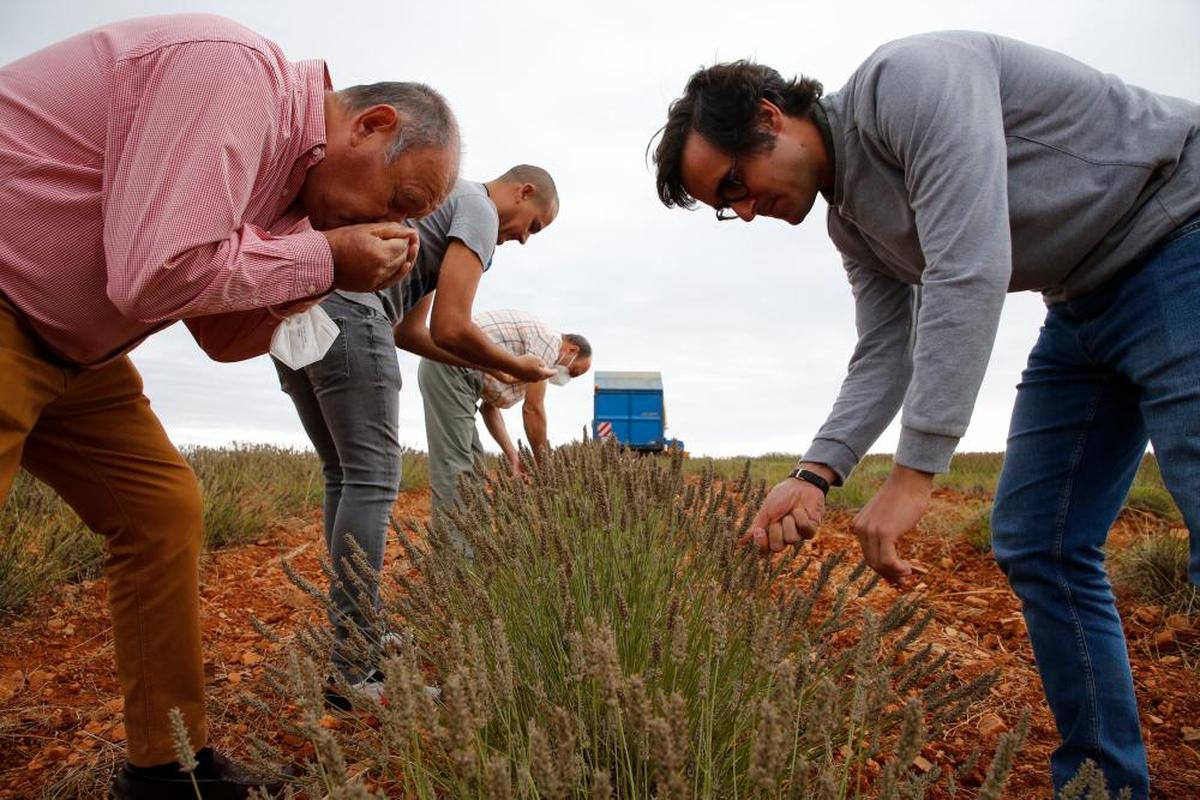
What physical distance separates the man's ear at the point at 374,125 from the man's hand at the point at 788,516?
121 centimetres

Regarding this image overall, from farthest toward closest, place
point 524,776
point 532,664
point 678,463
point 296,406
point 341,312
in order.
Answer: point 678,463, point 296,406, point 341,312, point 532,664, point 524,776

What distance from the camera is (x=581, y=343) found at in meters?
6.17

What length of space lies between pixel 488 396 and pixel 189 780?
348cm

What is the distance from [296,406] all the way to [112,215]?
1365 millimetres

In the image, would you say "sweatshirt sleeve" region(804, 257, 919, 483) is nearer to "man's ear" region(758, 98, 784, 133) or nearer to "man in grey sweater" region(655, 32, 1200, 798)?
"man in grey sweater" region(655, 32, 1200, 798)

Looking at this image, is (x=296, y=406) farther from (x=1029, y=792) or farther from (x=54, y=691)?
(x=1029, y=792)

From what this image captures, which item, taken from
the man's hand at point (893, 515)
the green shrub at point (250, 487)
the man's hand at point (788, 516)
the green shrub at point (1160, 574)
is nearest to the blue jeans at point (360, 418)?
the man's hand at point (788, 516)

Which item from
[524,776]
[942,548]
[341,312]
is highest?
[341,312]

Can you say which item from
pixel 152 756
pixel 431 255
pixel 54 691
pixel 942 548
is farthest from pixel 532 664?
pixel 942 548

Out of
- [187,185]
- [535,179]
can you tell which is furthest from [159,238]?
[535,179]

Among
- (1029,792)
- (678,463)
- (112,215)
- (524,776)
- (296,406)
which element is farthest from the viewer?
(678,463)

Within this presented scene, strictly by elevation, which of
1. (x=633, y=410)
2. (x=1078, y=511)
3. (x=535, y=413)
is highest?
(x=1078, y=511)

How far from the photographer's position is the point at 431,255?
10.0 ft

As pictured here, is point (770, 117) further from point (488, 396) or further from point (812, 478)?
point (488, 396)
